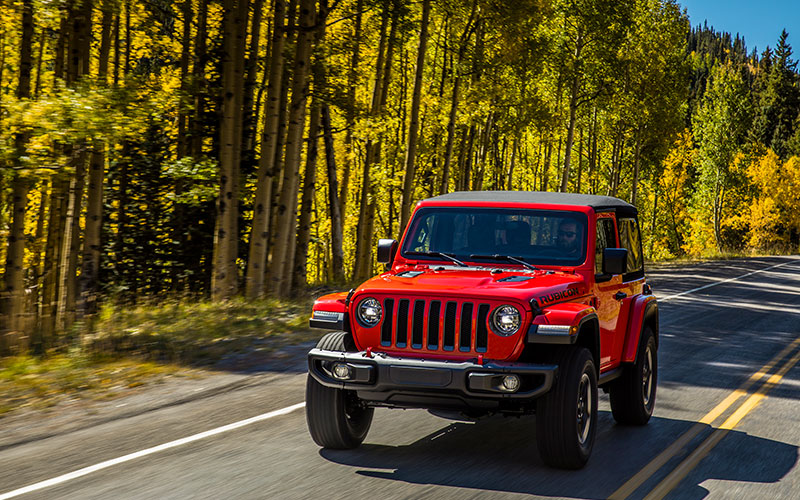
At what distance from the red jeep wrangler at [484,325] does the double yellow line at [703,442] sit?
45cm

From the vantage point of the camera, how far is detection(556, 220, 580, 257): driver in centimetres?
698

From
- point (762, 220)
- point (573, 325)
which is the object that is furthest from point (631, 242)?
point (762, 220)

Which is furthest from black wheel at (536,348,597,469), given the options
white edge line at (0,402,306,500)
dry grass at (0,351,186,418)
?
dry grass at (0,351,186,418)

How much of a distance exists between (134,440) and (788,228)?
283 feet

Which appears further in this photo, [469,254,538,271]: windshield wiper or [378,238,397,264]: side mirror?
[378,238,397,264]: side mirror

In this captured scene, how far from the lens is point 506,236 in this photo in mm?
7059

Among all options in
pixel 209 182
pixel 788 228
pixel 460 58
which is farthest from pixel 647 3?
pixel 788 228

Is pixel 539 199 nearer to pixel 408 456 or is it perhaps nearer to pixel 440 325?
pixel 440 325

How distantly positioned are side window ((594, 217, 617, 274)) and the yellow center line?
5.63 ft

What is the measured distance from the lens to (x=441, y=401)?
5723 millimetres

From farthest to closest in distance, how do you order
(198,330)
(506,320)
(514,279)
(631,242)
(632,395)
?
(198,330) → (631,242) → (632,395) → (514,279) → (506,320)

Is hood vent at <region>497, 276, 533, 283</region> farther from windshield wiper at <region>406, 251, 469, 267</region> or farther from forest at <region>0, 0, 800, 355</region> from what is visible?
forest at <region>0, 0, 800, 355</region>

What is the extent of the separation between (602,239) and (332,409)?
9.56ft

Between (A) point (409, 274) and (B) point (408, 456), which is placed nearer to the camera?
(B) point (408, 456)
